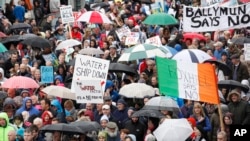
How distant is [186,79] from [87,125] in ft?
6.82

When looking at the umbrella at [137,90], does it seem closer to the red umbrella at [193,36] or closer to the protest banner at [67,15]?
the red umbrella at [193,36]

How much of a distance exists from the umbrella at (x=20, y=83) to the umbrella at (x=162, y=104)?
347 cm

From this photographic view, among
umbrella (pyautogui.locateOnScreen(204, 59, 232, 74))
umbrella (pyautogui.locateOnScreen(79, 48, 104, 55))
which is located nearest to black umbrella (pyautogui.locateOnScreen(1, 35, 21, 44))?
umbrella (pyautogui.locateOnScreen(79, 48, 104, 55))

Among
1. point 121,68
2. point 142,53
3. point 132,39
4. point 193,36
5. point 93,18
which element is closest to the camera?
point 121,68

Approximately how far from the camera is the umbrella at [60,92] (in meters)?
22.5

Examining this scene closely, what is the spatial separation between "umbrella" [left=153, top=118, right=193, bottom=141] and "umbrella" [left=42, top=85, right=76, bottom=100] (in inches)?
155

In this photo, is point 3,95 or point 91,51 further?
point 91,51

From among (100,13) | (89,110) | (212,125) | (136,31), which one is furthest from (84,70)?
(100,13)

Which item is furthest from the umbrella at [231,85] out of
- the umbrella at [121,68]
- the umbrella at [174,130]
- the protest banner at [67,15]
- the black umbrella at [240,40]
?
the protest banner at [67,15]

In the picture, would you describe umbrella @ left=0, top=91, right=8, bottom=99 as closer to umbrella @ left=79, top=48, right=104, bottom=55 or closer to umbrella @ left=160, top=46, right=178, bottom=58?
umbrella @ left=160, top=46, right=178, bottom=58

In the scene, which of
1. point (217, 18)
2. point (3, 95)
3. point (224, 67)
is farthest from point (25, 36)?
point (217, 18)

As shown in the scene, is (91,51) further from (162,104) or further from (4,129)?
(4,129)

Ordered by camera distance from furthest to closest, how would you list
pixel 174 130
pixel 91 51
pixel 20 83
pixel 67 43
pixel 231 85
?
pixel 67 43, pixel 91 51, pixel 20 83, pixel 231 85, pixel 174 130

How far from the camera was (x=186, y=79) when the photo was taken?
18406 mm
